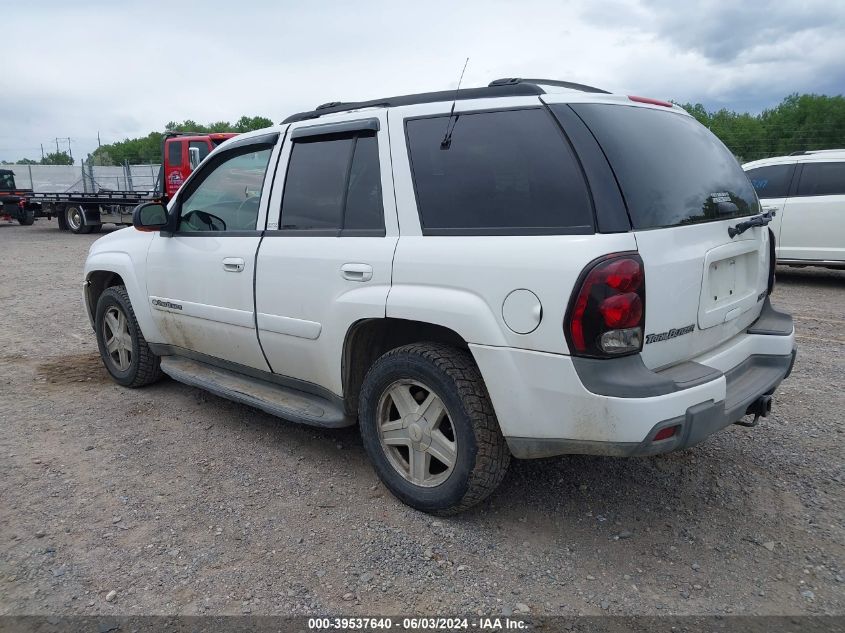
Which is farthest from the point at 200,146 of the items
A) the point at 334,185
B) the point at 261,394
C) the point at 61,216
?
the point at 334,185

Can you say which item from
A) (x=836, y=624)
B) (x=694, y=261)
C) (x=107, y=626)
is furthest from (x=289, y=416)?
(x=836, y=624)

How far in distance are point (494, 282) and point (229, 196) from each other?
226 cm

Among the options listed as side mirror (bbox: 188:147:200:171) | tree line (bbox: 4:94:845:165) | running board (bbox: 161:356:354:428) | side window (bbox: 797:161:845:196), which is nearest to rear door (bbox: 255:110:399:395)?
running board (bbox: 161:356:354:428)

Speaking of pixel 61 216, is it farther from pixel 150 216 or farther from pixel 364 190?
pixel 364 190

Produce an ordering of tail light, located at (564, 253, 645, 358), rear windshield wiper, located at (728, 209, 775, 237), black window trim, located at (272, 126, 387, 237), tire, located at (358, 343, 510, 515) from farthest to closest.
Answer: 1. black window trim, located at (272, 126, 387, 237)
2. rear windshield wiper, located at (728, 209, 775, 237)
3. tire, located at (358, 343, 510, 515)
4. tail light, located at (564, 253, 645, 358)

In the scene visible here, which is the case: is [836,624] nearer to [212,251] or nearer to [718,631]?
[718,631]

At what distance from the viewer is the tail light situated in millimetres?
2414

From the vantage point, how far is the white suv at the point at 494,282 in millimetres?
2486

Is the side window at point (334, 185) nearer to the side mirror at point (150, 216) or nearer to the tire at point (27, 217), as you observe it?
the side mirror at point (150, 216)

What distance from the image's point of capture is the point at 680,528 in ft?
9.81

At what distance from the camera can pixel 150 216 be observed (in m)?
4.21

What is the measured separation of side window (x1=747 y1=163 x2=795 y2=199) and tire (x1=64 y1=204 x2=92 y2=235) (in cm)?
1896

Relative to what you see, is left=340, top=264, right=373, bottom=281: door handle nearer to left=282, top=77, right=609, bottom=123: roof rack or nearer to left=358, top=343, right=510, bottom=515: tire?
left=358, top=343, right=510, bottom=515: tire

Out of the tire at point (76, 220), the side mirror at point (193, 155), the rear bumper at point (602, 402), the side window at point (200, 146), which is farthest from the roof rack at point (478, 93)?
the tire at point (76, 220)
